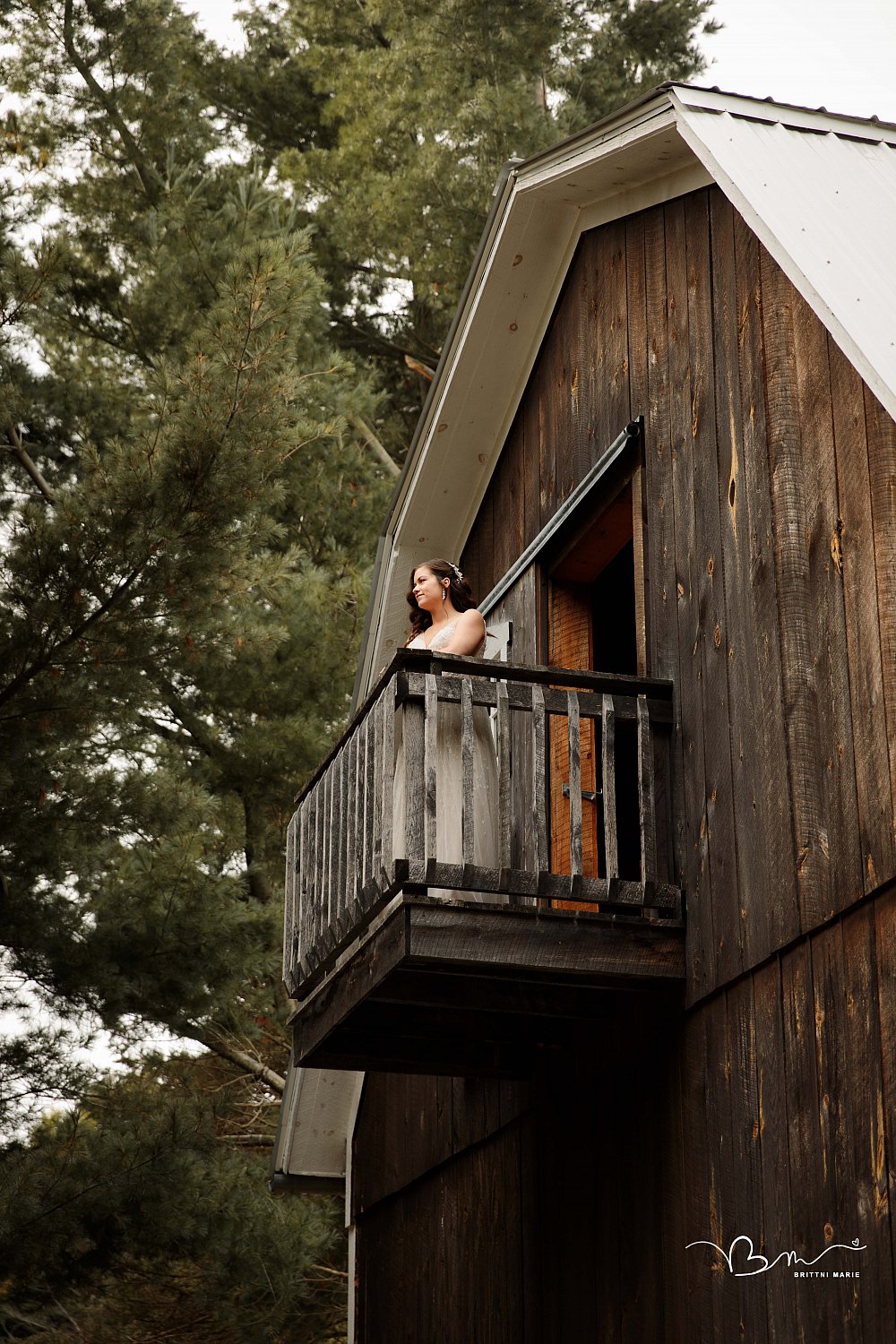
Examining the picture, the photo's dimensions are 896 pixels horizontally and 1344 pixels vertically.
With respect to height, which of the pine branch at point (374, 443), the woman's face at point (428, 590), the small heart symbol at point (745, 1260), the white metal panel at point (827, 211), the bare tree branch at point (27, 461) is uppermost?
the pine branch at point (374, 443)

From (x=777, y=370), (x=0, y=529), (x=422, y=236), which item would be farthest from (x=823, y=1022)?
(x=422, y=236)

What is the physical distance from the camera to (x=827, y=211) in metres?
5.74

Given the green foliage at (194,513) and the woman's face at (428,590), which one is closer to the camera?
the woman's face at (428,590)

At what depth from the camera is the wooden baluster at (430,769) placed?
18.8 ft

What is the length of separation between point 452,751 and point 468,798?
59 centimetres

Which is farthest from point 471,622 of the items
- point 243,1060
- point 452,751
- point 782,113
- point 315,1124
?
point 243,1060

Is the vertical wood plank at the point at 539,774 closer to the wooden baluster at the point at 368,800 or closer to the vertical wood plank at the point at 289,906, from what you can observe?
the wooden baluster at the point at 368,800

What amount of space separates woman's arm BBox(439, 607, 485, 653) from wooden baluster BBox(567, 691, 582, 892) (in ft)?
2.50

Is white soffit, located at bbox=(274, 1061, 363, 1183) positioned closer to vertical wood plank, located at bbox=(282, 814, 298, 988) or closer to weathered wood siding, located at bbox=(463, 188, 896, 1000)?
vertical wood plank, located at bbox=(282, 814, 298, 988)

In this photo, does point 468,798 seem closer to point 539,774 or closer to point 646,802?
point 539,774

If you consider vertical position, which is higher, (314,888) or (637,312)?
(637,312)

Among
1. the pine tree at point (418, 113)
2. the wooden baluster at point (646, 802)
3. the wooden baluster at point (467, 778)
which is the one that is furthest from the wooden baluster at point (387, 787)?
the pine tree at point (418, 113)

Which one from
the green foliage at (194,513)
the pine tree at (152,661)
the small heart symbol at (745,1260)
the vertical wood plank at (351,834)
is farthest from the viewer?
the green foliage at (194,513)

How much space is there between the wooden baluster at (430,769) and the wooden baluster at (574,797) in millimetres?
483
